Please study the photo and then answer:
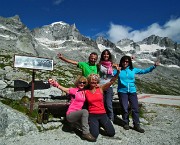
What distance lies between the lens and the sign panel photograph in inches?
455

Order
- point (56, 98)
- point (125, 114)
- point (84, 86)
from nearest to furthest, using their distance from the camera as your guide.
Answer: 1. point (84, 86)
2. point (125, 114)
3. point (56, 98)

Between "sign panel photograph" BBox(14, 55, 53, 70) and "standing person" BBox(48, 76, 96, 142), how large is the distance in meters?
2.25

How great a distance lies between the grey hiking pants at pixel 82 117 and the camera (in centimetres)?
924

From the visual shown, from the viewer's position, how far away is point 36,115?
444 inches

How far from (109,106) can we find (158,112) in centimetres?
660

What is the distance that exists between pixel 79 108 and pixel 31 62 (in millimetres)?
3527

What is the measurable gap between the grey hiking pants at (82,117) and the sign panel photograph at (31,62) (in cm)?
333

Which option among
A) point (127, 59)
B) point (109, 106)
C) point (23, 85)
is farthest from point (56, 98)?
point (127, 59)

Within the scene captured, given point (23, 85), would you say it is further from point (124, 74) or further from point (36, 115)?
point (124, 74)

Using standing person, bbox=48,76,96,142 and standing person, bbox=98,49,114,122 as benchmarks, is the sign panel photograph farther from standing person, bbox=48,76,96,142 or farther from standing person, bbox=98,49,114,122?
standing person, bbox=98,49,114,122

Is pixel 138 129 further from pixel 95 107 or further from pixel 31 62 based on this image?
pixel 31 62

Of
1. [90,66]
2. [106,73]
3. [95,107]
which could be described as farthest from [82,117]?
[90,66]

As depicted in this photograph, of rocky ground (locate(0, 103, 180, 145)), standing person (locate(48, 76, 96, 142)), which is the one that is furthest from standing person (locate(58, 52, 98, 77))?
rocky ground (locate(0, 103, 180, 145))

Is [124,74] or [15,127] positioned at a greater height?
[124,74]
